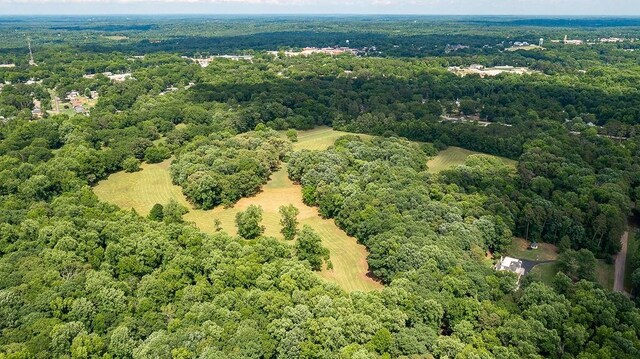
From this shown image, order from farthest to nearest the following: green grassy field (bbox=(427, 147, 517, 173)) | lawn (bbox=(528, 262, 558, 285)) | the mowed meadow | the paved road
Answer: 1. green grassy field (bbox=(427, 147, 517, 173))
2. the mowed meadow
3. lawn (bbox=(528, 262, 558, 285))
4. the paved road

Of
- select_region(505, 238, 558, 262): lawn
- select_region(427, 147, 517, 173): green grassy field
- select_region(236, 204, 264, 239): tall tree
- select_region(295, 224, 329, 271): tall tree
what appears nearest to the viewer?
select_region(295, 224, 329, 271): tall tree

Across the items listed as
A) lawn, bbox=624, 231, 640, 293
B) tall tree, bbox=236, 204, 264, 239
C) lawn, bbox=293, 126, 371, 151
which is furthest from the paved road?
lawn, bbox=293, 126, 371, 151

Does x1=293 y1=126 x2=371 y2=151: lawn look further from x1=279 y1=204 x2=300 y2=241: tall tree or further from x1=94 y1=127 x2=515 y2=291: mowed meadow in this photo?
x1=279 y1=204 x2=300 y2=241: tall tree

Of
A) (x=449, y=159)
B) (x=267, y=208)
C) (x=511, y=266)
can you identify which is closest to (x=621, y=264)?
(x=511, y=266)

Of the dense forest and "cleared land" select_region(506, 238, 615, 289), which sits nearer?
the dense forest

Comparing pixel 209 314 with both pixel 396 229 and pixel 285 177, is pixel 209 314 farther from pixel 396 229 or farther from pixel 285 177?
pixel 285 177

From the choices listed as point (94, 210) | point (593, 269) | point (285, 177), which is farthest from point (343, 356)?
point (285, 177)

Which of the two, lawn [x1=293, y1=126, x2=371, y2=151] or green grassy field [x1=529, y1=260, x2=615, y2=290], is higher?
lawn [x1=293, y1=126, x2=371, y2=151]
